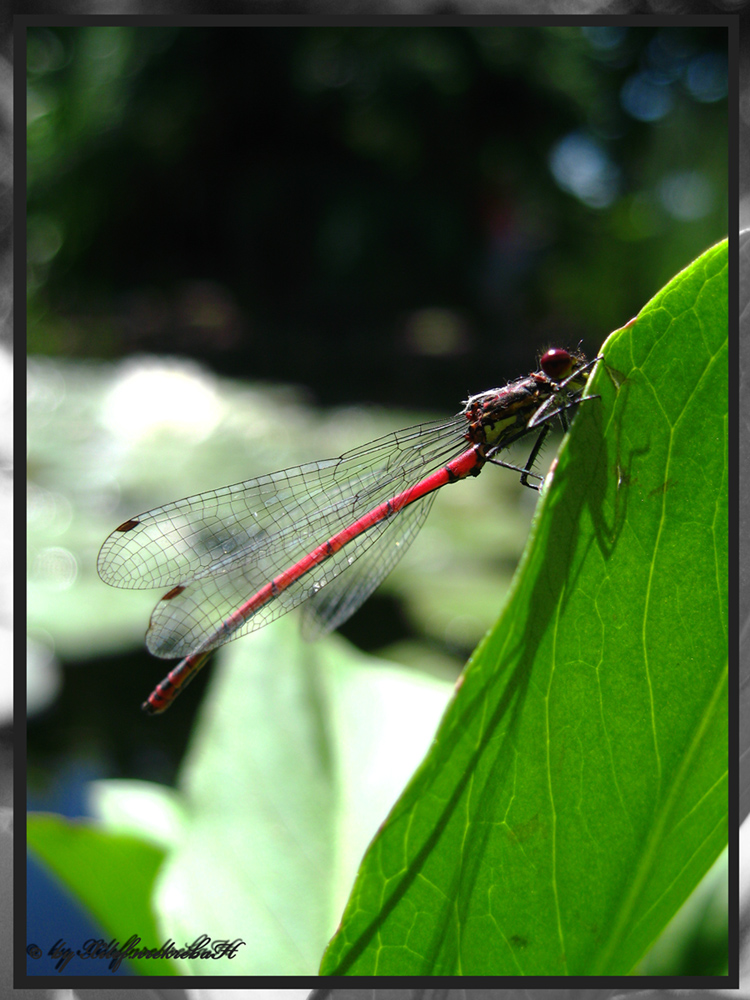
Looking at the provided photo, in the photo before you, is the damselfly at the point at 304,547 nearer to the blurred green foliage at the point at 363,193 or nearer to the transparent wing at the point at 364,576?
the transparent wing at the point at 364,576

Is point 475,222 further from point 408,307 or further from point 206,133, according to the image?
point 206,133

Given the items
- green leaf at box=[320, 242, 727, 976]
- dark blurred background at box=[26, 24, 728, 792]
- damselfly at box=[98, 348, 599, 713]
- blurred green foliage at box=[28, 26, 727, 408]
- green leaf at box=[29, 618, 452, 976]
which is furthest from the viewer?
blurred green foliage at box=[28, 26, 727, 408]

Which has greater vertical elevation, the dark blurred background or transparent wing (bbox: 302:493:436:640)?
the dark blurred background

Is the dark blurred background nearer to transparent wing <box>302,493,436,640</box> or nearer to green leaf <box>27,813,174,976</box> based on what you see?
transparent wing <box>302,493,436,640</box>

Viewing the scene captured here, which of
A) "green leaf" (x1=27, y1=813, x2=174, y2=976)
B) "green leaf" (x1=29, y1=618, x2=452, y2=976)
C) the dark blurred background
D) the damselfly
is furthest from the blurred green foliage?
"green leaf" (x1=27, y1=813, x2=174, y2=976)

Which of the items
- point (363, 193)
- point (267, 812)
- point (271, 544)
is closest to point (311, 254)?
point (363, 193)

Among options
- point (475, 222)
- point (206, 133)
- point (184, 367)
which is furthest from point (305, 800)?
point (475, 222)
